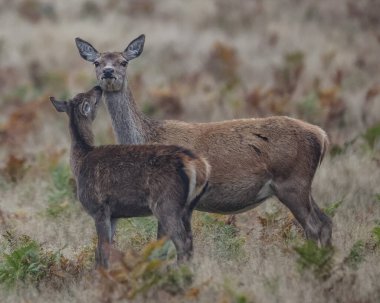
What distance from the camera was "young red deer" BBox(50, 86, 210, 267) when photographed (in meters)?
8.10

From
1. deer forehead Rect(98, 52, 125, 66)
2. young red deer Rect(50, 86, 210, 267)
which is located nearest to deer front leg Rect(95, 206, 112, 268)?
young red deer Rect(50, 86, 210, 267)

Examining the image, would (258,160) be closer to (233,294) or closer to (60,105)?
(60,105)

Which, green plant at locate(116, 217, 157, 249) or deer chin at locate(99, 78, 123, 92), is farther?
deer chin at locate(99, 78, 123, 92)

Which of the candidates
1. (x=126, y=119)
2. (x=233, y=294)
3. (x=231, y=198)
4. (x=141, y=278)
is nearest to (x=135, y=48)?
(x=126, y=119)

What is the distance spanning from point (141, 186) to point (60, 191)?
157 inches

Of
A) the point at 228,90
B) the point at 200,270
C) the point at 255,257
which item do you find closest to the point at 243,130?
the point at 255,257

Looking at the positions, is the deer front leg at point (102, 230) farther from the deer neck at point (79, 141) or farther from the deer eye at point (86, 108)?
the deer eye at point (86, 108)

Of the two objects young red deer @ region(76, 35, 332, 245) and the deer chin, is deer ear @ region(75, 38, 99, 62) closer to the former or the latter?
the deer chin

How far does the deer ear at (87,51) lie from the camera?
420 inches

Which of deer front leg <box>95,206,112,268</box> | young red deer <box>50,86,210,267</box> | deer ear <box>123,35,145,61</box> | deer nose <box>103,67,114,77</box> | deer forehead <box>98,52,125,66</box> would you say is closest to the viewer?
young red deer <box>50,86,210,267</box>

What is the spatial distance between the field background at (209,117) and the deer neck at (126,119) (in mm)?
950

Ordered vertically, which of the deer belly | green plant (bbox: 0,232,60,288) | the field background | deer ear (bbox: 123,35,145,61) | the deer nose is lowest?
the field background

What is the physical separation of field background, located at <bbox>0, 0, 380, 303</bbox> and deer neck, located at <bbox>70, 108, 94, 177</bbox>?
0.81 metres

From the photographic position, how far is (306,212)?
939 centimetres
